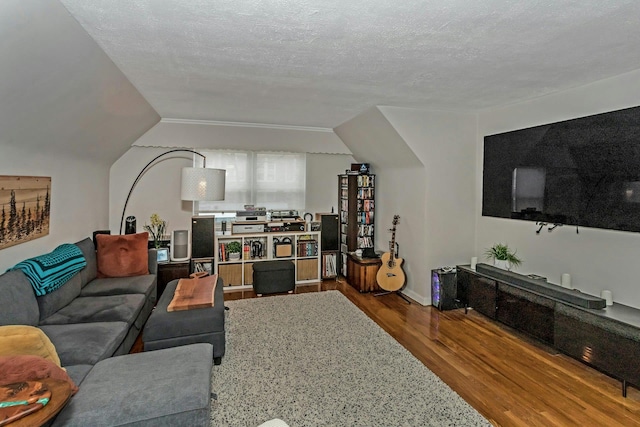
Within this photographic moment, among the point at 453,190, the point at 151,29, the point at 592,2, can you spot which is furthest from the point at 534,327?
the point at 151,29

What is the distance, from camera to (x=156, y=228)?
5125 mm

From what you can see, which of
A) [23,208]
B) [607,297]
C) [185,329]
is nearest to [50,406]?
[185,329]

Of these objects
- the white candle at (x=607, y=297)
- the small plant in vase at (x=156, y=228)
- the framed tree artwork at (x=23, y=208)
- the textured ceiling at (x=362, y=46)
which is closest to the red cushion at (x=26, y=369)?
the framed tree artwork at (x=23, y=208)

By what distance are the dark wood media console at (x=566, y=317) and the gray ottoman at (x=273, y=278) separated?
2.35 metres

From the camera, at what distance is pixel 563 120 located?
3.44 m

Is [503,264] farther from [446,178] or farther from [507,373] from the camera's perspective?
[507,373]

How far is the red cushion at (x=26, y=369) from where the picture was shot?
1.49 meters

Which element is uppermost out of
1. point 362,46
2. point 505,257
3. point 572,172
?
point 362,46

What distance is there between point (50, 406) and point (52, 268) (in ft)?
5.79

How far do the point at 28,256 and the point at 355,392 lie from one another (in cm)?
295

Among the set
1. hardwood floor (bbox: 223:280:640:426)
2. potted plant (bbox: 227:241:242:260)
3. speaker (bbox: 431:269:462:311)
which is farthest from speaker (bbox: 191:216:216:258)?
speaker (bbox: 431:269:462:311)

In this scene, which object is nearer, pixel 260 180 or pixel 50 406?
pixel 50 406

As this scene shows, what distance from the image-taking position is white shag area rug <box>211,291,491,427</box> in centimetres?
227

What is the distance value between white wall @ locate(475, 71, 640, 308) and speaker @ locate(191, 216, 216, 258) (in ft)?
12.5
